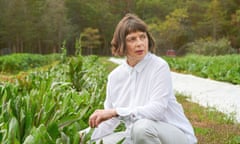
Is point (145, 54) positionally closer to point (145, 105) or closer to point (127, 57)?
point (127, 57)

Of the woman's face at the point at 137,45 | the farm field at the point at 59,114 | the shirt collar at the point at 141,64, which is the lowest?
the farm field at the point at 59,114

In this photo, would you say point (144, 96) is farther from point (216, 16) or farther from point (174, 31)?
point (216, 16)

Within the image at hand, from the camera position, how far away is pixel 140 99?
2.76 m

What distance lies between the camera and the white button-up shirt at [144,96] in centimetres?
262

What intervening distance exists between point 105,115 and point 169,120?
483mm

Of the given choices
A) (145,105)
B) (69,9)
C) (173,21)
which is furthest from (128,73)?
(69,9)

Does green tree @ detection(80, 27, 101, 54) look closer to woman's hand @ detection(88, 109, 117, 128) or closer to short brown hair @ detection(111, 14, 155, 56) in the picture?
short brown hair @ detection(111, 14, 155, 56)

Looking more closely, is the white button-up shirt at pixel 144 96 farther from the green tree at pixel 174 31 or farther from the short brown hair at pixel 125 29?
the green tree at pixel 174 31

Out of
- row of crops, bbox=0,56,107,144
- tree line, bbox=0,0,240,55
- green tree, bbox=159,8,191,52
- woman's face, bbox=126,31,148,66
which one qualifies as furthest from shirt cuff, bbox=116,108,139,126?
green tree, bbox=159,8,191,52

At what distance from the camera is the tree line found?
151ft

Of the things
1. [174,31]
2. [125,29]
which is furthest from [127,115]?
[174,31]

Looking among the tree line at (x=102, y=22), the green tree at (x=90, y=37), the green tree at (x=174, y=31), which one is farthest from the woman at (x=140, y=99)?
the green tree at (x=90, y=37)

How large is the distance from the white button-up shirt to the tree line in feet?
129

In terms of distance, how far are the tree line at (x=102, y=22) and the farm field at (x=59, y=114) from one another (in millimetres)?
36678
